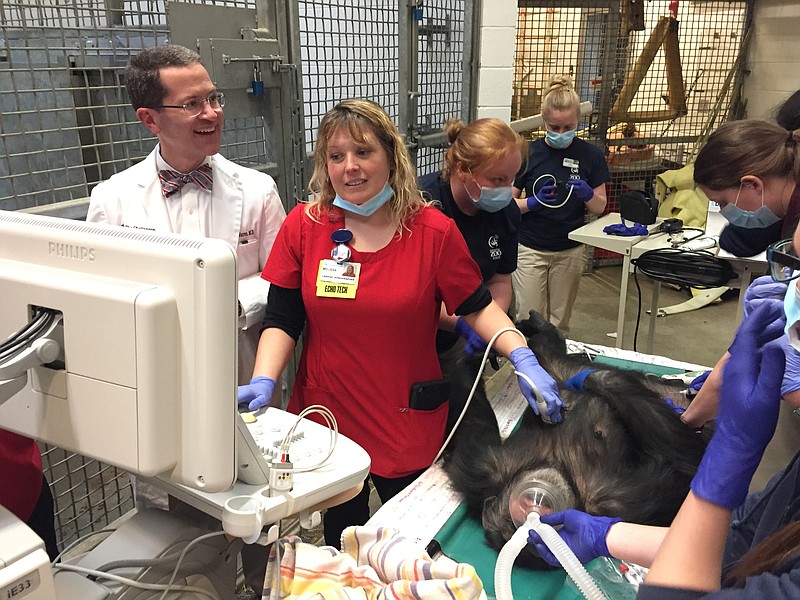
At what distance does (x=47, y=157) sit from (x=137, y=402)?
1461 mm

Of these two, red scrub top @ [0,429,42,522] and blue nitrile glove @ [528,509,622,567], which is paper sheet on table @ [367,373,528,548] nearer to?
blue nitrile glove @ [528,509,622,567]

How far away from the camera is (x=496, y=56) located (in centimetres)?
330

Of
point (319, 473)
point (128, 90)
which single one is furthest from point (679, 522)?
point (128, 90)

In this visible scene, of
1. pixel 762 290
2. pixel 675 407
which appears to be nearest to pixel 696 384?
pixel 675 407

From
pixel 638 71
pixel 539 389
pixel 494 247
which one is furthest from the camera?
pixel 638 71

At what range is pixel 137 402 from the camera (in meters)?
0.68

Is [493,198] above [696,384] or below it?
above

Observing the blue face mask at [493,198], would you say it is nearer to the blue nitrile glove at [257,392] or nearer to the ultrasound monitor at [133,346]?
the blue nitrile glove at [257,392]

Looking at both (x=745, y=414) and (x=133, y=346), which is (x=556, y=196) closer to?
(x=745, y=414)

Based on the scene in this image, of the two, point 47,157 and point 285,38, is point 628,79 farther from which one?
point 47,157

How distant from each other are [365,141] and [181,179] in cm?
56

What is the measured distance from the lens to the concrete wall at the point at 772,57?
4.80 meters

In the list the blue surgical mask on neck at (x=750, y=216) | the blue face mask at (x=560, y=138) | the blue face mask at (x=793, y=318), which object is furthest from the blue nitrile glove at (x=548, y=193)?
the blue face mask at (x=793, y=318)

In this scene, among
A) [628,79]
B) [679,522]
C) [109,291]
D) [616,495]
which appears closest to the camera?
[109,291]
